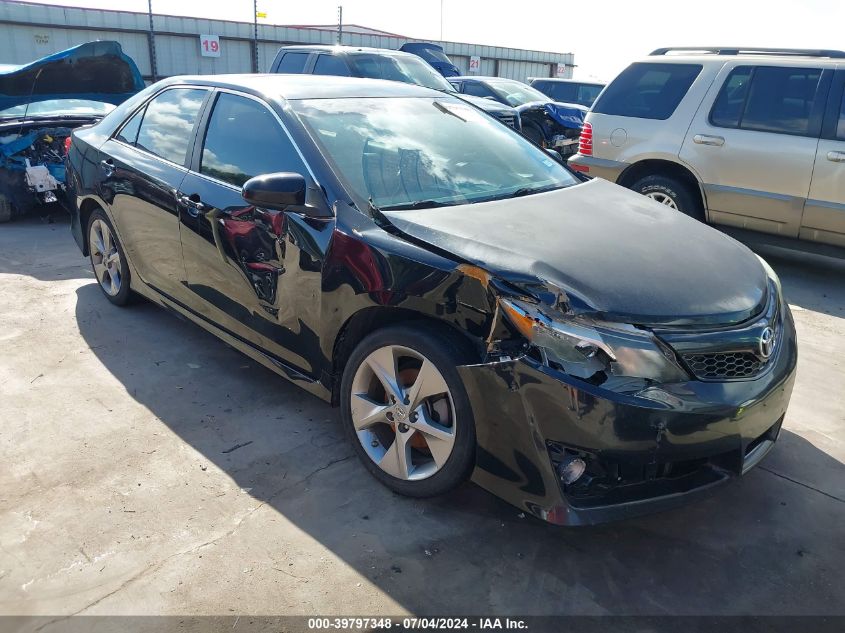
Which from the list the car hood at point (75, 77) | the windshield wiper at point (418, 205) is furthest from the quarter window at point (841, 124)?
the car hood at point (75, 77)

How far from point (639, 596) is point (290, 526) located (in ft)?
4.43

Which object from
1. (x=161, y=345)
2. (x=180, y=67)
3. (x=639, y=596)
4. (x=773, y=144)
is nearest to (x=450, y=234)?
(x=639, y=596)

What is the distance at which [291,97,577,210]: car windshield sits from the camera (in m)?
3.21

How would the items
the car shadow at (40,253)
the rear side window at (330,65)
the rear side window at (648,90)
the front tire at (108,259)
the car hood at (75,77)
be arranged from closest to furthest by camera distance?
the front tire at (108,259) → the car shadow at (40,253) → the rear side window at (648,90) → the car hood at (75,77) → the rear side window at (330,65)

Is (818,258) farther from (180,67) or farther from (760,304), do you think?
(180,67)

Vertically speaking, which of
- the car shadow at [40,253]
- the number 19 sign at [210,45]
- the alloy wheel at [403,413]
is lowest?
the car shadow at [40,253]

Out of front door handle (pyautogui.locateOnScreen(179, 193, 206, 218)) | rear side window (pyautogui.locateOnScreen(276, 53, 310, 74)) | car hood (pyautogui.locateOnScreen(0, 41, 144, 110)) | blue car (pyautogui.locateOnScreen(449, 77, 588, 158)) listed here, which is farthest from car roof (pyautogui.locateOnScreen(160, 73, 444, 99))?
blue car (pyautogui.locateOnScreen(449, 77, 588, 158))

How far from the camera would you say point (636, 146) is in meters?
6.68

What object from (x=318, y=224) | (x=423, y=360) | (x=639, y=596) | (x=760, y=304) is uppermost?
(x=318, y=224)

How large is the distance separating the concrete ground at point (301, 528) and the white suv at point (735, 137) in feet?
8.25

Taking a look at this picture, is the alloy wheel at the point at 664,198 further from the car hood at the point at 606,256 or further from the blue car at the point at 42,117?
the blue car at the point at 42,117

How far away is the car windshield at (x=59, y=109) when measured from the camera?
24.3 ft

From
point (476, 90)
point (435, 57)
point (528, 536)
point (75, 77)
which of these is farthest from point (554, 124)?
point (528, 536)

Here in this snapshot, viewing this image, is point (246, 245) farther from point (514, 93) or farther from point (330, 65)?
point (514, 93)
